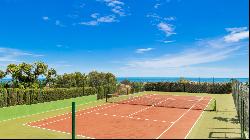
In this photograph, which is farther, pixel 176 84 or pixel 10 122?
pixel 176 84

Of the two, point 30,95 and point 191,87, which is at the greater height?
point 191,87

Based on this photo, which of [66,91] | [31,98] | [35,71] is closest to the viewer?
[31,98]

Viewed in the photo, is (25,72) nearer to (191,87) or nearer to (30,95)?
(30,95)

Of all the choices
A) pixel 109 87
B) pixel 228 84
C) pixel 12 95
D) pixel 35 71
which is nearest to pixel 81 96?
pixel 109 87

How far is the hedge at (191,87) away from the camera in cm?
5522

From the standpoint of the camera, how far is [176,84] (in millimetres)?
58938

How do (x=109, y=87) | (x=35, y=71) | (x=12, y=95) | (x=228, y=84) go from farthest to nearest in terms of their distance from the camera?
(x=228, y=84) < (x=35, y=71) < (x=109, y=87) < (x=12, y=95)

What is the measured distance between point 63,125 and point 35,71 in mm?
29645

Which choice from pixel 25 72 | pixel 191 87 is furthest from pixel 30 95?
pixel 191 87

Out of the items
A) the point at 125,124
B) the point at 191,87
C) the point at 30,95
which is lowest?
the point at 125,124

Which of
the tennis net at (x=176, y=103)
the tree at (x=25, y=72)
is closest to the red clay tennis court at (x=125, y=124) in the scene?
the tennis net at (x=176, y=103)

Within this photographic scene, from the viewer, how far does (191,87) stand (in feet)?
191

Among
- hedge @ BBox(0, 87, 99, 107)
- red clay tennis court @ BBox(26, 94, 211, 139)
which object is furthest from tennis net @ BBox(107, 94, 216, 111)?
hedge @ BBox(0, 87, 99, 107)

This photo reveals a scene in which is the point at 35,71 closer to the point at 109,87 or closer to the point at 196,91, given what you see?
the point at 109,87
